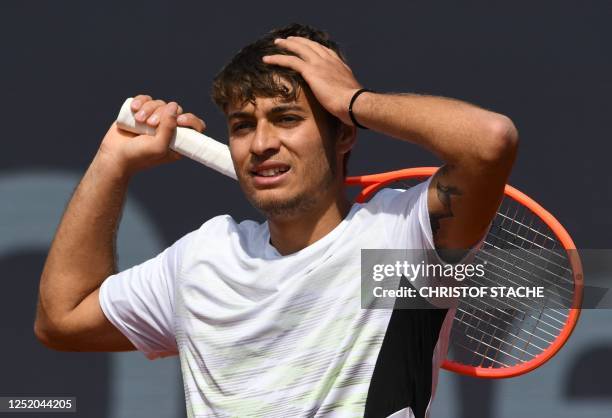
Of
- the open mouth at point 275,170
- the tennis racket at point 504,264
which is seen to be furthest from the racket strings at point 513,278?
the open mouth at point 275,170

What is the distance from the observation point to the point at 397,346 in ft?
8.06

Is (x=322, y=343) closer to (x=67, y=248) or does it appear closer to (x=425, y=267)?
(x=425, y=267)

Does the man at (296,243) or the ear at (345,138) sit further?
the ear at (345,138)

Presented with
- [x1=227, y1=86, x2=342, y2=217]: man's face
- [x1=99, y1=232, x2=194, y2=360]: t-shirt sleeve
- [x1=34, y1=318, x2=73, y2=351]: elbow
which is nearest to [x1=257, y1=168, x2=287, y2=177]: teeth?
[x1=227, y1=86, x2=342, y2=217]: man's face

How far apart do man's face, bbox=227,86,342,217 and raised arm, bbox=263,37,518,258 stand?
0.10m

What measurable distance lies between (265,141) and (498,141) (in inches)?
20.0

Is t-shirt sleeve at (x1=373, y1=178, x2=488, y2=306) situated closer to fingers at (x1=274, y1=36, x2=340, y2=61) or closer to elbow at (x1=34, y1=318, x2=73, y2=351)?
fingers at (x1=274, y1=36, x2=340, y2=61)

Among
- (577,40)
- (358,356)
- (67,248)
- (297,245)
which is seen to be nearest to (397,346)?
(358,356)

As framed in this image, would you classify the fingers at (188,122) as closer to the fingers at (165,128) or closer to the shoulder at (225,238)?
the fingers at (165,128)

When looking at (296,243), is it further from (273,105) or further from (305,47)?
(305,47)

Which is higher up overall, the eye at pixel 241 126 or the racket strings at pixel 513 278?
the eye at pixel 241 126

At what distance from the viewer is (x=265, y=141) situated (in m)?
2.53

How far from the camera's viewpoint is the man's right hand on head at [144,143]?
111 inches

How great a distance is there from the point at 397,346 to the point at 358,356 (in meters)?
0.08
